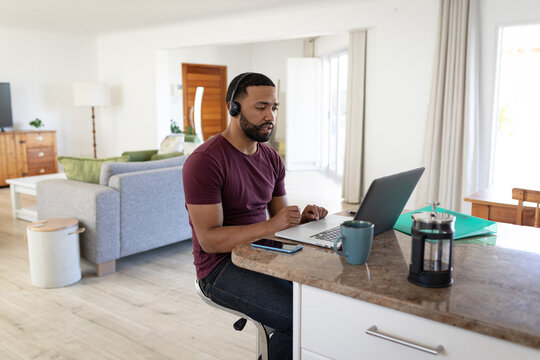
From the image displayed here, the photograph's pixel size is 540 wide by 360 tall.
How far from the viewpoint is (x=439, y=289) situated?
101cm

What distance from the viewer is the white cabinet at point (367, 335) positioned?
871mm

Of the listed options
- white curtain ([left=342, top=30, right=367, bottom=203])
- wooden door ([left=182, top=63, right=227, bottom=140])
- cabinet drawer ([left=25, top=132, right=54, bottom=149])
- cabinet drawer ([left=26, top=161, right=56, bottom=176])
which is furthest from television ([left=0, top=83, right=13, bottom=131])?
white curtain ([left=342, top=30, right=367, bottom=203])

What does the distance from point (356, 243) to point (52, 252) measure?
8.29ft

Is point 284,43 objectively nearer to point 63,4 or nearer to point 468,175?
point 63,4

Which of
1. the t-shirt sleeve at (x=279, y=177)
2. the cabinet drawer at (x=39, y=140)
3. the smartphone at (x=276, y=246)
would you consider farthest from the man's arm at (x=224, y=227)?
the cabinet drawer at (x=39, y=140)

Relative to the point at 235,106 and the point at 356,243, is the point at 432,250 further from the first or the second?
the point at 235,106

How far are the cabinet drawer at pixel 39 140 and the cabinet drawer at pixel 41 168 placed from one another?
29 centimetres

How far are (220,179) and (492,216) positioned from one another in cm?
165

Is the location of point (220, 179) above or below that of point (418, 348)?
above

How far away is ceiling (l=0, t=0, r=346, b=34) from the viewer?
5.59 metres

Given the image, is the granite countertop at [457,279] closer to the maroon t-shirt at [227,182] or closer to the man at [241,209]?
the man at [241,209]

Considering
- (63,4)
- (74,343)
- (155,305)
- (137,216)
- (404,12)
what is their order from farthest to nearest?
(63,4) → (404,12) → (137,216) → (155,305) → (74,343)

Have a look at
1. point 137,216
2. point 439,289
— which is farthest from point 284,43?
point 439,289

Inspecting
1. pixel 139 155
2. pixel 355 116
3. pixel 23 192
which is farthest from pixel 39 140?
pixel 355 116
